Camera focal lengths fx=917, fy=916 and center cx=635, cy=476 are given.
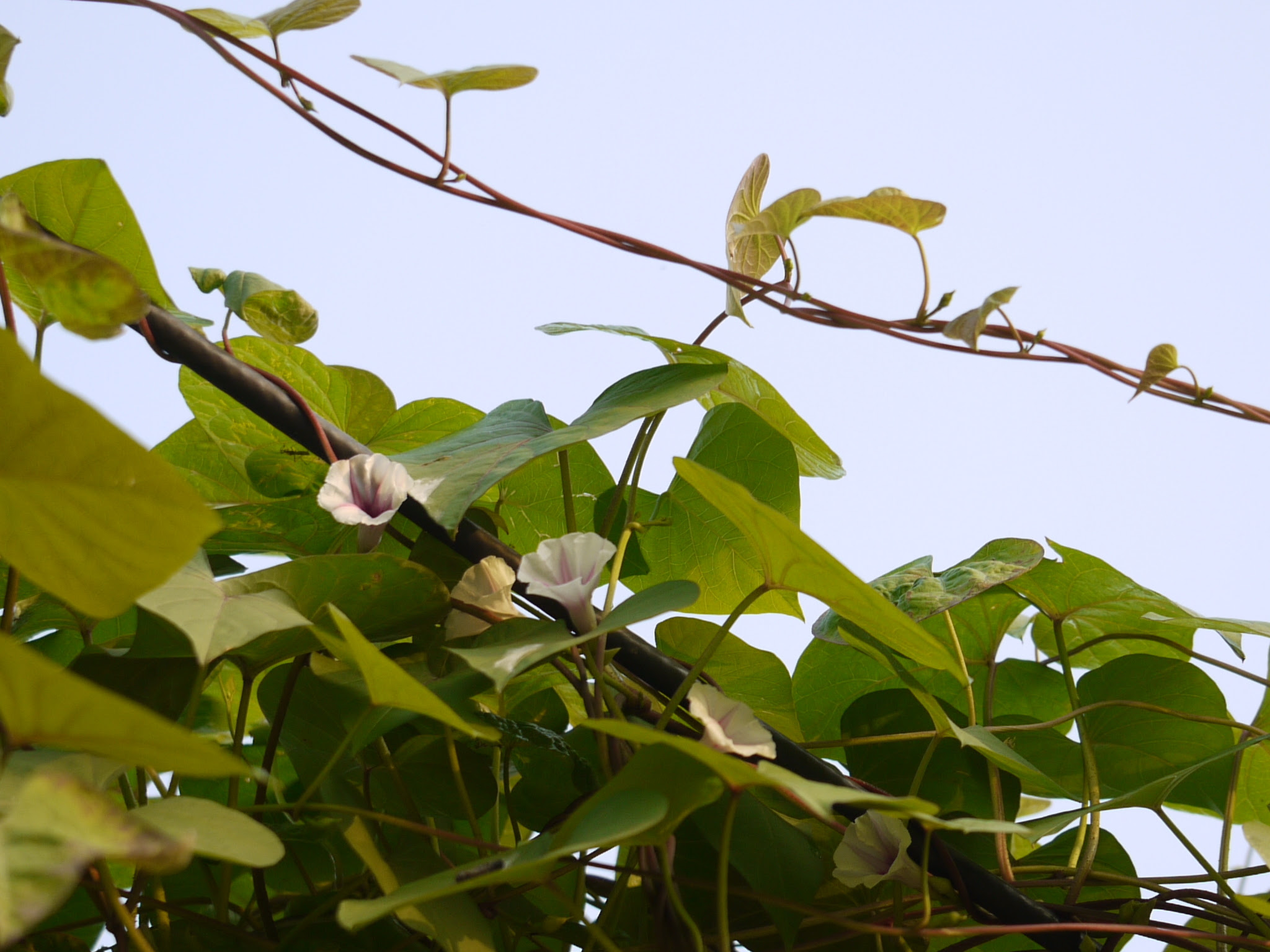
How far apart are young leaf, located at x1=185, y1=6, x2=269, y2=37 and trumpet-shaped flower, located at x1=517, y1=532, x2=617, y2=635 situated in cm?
31

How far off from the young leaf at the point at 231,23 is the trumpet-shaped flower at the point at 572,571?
306mm

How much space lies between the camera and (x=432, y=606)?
1.07 feet

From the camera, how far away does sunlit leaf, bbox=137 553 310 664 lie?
0.79 ft

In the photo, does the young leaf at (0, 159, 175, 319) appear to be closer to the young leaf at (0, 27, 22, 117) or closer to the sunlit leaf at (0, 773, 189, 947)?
the young leaf at (0, 27, 22, 117)

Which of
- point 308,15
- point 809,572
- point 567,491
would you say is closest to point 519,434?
point 567,491

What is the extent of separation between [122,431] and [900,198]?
1.13ft

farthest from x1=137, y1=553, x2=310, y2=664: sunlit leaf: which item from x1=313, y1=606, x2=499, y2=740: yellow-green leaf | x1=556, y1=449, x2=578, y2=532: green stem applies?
x1=556, y1=449, x2=578, y2=532: green stem

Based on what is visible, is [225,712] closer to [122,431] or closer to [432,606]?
[432,606]

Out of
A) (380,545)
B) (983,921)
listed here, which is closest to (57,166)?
(380,545)

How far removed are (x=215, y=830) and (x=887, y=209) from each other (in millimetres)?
368

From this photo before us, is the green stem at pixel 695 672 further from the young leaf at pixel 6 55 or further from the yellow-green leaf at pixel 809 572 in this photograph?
the young leaf at pixel 6 55

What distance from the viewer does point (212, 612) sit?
253 mm

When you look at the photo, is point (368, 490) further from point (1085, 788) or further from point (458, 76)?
point (1085, 788)

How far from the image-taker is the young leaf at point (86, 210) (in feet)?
1.18
